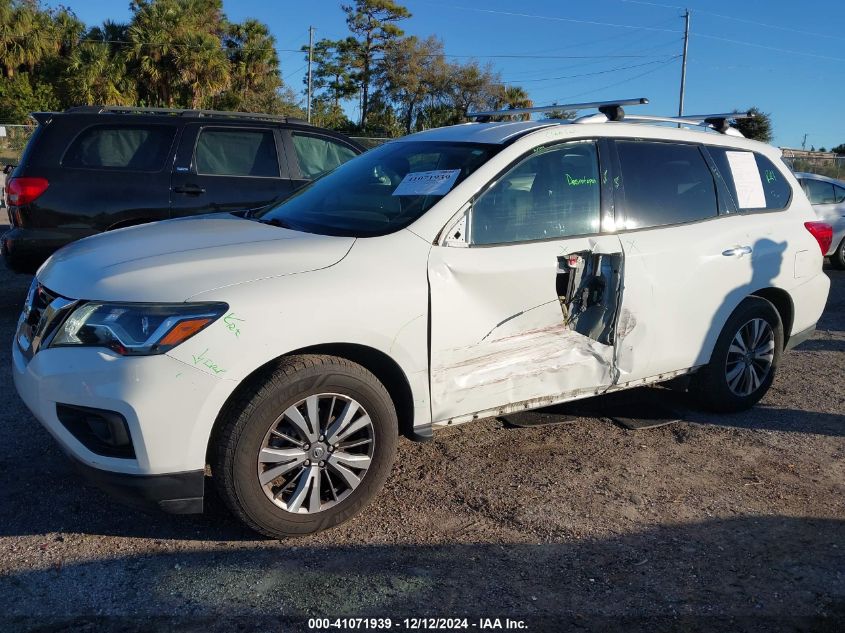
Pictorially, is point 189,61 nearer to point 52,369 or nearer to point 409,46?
point 409,46

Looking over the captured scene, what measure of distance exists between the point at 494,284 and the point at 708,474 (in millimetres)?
1682

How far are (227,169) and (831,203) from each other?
974 cm

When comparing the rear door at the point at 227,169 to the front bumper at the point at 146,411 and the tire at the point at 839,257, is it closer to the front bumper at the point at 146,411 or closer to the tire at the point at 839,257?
the front bumper at the point at 146,411

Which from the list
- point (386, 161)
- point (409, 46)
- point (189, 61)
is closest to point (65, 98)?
point (189, 61)

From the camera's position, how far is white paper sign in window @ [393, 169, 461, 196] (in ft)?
11.9

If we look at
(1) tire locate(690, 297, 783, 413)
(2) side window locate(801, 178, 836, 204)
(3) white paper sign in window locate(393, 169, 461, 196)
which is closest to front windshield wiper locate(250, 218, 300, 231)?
(3) white paper sign in window locate(393, 169, 461, 196)

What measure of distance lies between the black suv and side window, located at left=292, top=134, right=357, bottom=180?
0.02 meters

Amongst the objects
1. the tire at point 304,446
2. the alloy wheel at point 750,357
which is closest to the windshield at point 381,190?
the tire at point 304,446

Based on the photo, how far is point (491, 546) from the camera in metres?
3.21

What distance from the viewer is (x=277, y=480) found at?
3.22 metres

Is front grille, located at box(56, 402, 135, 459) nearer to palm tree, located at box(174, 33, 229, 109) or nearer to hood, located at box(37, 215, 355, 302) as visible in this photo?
hood, located at box(37, 215, 355, 302)

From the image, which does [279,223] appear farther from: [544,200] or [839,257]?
[839,257]

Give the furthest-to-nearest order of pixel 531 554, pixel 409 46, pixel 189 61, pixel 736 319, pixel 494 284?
pixel 409 46
pixel 189 61
pixel 736 319
pixel 494 284
pixel 531 554

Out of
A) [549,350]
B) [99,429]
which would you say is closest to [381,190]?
[549,350]
